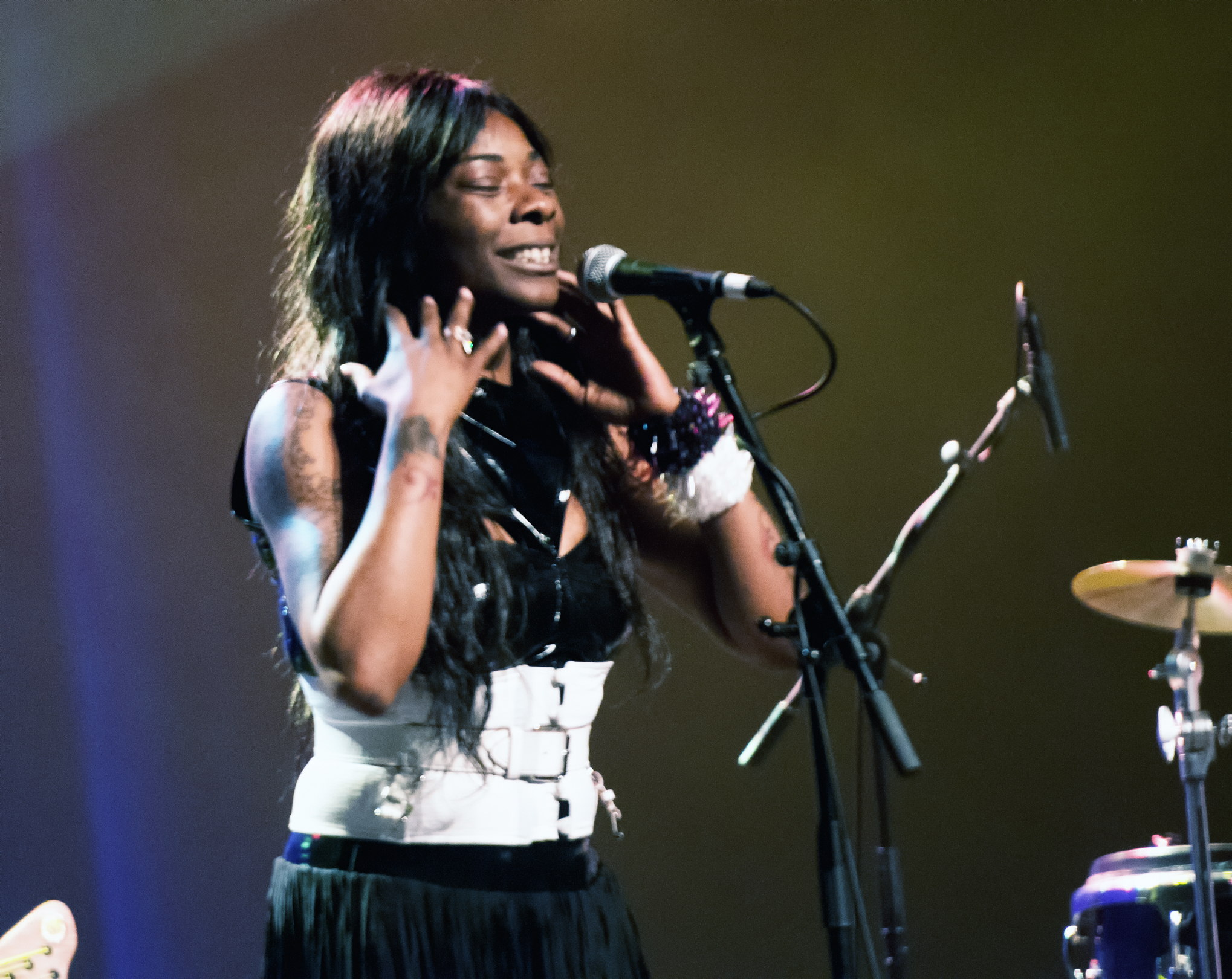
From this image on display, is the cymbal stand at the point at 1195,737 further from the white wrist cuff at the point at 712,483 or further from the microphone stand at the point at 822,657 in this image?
the microphone stand at the point at 822,657

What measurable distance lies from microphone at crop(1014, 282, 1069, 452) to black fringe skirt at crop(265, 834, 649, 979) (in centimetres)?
89

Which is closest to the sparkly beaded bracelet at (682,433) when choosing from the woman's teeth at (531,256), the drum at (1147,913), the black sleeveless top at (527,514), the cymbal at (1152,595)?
the black sleeveless top at (527,514)

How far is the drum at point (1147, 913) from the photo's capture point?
238 cm

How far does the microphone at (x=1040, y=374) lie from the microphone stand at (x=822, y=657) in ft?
2.25

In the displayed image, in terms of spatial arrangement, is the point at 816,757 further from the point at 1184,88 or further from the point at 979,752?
the point at 1184,88

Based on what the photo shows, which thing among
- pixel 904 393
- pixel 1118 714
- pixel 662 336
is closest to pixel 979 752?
pixel 1118 714

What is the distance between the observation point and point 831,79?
10.6 ft

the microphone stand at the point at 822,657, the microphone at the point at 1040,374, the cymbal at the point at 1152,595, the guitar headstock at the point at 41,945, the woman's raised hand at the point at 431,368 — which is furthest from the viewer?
the cymbal at the point at 1152,595

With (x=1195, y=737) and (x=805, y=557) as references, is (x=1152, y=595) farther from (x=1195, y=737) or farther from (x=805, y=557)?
(x=805, y=557)

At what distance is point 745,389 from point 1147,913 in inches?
57.5

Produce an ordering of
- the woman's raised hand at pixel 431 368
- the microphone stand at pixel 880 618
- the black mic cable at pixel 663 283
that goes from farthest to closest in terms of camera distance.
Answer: the microphone stand at pixel 880 618 → the woman's raised hand at pixel 431 368 → the black mic cable at pixel 663 283

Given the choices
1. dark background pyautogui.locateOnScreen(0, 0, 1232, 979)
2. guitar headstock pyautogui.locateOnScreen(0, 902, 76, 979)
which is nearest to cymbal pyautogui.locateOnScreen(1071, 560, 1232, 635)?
dark background pyautogui.locateOnScreen(0, 0, 1232, 979)

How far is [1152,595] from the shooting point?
2492 millimetres

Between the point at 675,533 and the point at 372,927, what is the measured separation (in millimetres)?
678
